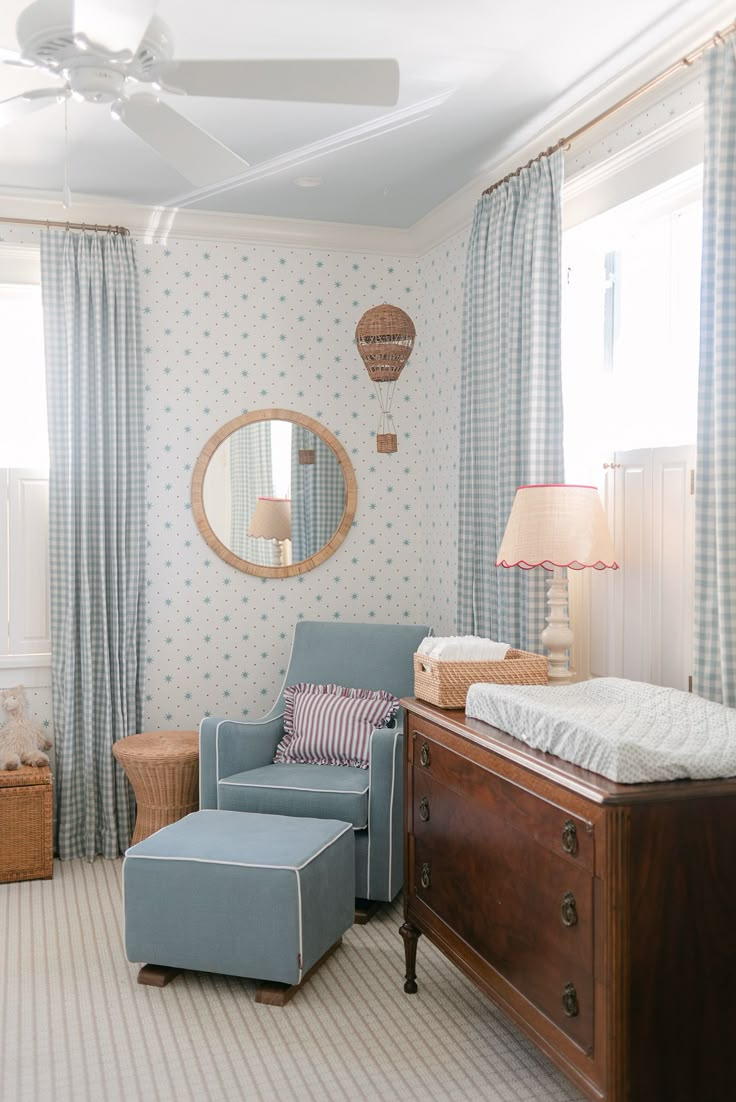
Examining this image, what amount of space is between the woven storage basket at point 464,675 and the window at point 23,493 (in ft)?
6.83

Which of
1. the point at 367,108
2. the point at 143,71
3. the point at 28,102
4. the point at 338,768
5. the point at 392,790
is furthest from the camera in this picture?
the point at 338,768

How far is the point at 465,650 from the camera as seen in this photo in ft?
9.06

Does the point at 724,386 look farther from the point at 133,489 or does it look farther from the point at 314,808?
the point at 133,489

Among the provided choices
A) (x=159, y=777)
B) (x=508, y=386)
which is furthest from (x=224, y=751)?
(x=508, y=386)

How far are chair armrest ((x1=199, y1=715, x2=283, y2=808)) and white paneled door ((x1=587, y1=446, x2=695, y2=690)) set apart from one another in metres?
1.29

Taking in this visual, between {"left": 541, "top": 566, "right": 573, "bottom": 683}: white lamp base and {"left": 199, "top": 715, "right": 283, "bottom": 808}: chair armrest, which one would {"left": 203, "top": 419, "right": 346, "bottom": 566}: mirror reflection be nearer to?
{"left": 199, "top": 715, "right": 283, "bottom": 808}: chair armrest

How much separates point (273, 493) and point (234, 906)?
6.95 ft

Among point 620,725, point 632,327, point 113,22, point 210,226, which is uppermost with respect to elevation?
point 210,226

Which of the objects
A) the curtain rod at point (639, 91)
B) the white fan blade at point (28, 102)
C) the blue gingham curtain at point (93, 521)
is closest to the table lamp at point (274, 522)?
the blue gingham curtain at point (93, 521)

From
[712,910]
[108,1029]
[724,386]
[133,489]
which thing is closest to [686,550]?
[724,386]

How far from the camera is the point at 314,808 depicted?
338 centimetres

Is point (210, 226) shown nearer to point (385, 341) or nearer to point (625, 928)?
point (385, 341)

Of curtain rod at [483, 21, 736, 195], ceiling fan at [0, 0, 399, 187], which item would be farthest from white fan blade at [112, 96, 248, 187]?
curtain rod at [483, 21, 736, 195]

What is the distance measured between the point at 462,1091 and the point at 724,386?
5.92ft
